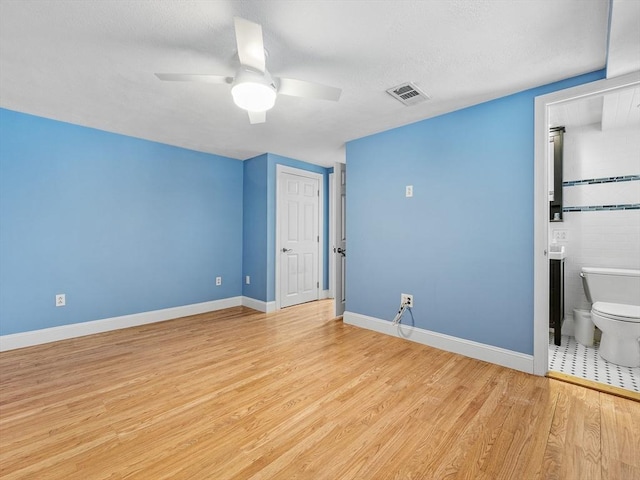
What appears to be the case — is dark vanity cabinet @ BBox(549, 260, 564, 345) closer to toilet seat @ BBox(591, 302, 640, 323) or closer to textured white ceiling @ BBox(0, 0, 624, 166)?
toilet seat @ BBox(591, 302, 640, 323)

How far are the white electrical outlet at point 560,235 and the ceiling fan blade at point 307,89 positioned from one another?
299 cm

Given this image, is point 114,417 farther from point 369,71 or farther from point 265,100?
point 369,71

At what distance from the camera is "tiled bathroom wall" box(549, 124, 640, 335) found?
2.93 m

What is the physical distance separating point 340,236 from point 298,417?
2.55m

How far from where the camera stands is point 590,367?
8.00 ft

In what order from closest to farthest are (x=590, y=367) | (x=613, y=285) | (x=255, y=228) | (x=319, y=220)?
1. (x=590, y=367)
2. (x=613, y=285)
3. (x=255, y=228)
4. (x=319, y=220)

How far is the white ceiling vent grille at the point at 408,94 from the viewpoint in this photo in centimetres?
234

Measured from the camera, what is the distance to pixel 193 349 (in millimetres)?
2914

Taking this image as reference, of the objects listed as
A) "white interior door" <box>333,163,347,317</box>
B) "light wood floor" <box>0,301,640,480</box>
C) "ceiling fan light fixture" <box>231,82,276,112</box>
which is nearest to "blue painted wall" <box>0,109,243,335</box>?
"light wood floor" <box>0,301,640,480</box>

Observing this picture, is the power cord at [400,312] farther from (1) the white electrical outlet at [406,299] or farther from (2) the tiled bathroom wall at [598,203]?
(2) the tiled bathroom wall at [598,203]

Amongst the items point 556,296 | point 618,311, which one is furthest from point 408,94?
point 618,311

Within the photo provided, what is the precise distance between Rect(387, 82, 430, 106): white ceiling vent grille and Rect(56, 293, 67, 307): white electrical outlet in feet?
12.6

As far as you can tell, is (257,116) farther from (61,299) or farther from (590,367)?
(590,367)

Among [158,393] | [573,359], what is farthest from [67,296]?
[573,359]
